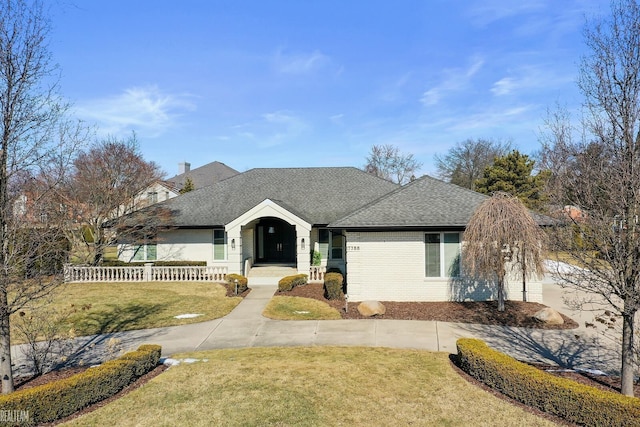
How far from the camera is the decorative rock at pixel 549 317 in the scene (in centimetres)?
1270

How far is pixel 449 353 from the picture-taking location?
10.1m

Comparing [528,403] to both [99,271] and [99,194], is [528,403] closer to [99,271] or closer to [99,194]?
[99,271]

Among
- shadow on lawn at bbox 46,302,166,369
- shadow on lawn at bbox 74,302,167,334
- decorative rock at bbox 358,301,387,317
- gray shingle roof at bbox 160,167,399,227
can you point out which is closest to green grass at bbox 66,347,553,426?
shadow on lawn at bbox 46,302,166,369

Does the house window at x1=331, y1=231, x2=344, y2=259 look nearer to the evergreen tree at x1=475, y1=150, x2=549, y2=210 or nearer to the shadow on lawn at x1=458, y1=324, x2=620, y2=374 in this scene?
the shadow on lawn at x1=458, y1=324, x2=620, y2=374

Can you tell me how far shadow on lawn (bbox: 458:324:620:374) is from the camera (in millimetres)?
9453

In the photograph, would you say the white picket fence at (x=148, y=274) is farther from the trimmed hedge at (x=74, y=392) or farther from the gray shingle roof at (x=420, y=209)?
the trimmed hedge at (x=74, y=392)

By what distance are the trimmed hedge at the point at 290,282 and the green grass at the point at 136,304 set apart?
217 centimetres

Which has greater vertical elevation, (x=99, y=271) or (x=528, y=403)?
(x=99, y=271)

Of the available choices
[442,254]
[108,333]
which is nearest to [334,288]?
[442,254]

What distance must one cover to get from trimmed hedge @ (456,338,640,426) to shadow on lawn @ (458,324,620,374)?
7.27 ft

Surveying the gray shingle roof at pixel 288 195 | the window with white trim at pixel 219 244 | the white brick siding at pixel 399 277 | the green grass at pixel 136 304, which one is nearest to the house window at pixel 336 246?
the gray shingle roof at pixel 288 195

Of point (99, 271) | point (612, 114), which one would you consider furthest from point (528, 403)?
point (99, 271)

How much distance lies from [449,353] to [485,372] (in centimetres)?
216

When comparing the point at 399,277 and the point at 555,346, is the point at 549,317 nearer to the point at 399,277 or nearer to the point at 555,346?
the point at 555,346
